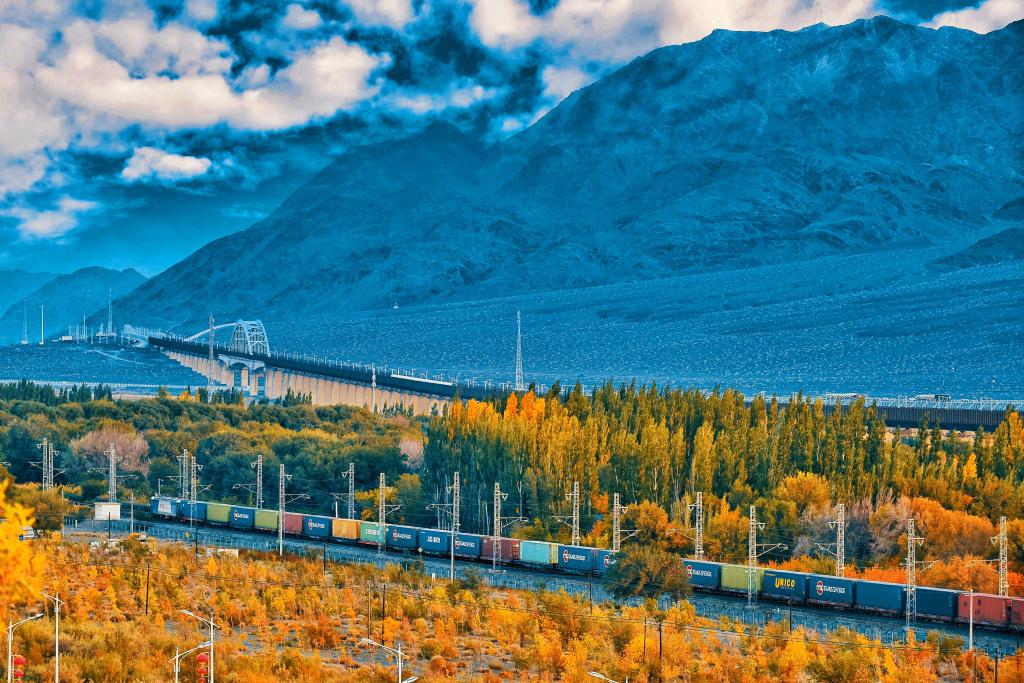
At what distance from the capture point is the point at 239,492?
118 meters

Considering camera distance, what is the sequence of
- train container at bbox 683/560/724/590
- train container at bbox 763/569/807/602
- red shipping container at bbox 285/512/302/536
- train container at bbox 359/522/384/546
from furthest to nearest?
red shipping container at bbox 285/512/302/536 < train container at bbox 359/522/384/546 < train container at bbox 683/560/724/590 < train container at bbox 763/569/807/602

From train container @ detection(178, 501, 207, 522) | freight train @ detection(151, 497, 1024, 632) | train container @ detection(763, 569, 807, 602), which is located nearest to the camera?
freight train @ detection(151, 497, 1024, 632)

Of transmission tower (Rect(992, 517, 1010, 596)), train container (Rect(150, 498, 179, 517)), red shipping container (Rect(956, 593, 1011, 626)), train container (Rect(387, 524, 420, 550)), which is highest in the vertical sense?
transmission tower (Rect(992, 517, 1010, 596))

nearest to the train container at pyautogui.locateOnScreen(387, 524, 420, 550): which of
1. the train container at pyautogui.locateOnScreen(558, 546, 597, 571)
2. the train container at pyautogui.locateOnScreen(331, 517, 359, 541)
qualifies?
the train container at pyautogui.locateOnScreen(331, 517, 359, 541)

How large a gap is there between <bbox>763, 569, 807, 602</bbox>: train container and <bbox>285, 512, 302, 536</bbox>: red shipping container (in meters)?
35.3

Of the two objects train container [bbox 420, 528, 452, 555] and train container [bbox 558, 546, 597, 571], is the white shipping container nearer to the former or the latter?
train container [bbox 420, 528, 452, 555]

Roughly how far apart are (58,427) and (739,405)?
67135mm

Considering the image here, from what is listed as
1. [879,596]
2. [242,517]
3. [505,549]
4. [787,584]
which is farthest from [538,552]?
[242,517]

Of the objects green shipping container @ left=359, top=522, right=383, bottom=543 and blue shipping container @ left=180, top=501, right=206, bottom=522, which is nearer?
green shipping container @ left=359, top=522, right=383, bottom=543

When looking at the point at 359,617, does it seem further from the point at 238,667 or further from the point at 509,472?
the point at 509,472

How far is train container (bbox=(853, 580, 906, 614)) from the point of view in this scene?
66.4m

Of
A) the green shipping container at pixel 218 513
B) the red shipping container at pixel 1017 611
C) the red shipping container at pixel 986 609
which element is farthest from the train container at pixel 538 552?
the green shipping container at pixel 218 513

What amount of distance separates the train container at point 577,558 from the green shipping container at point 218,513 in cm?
2943

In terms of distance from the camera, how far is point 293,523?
94.4m
